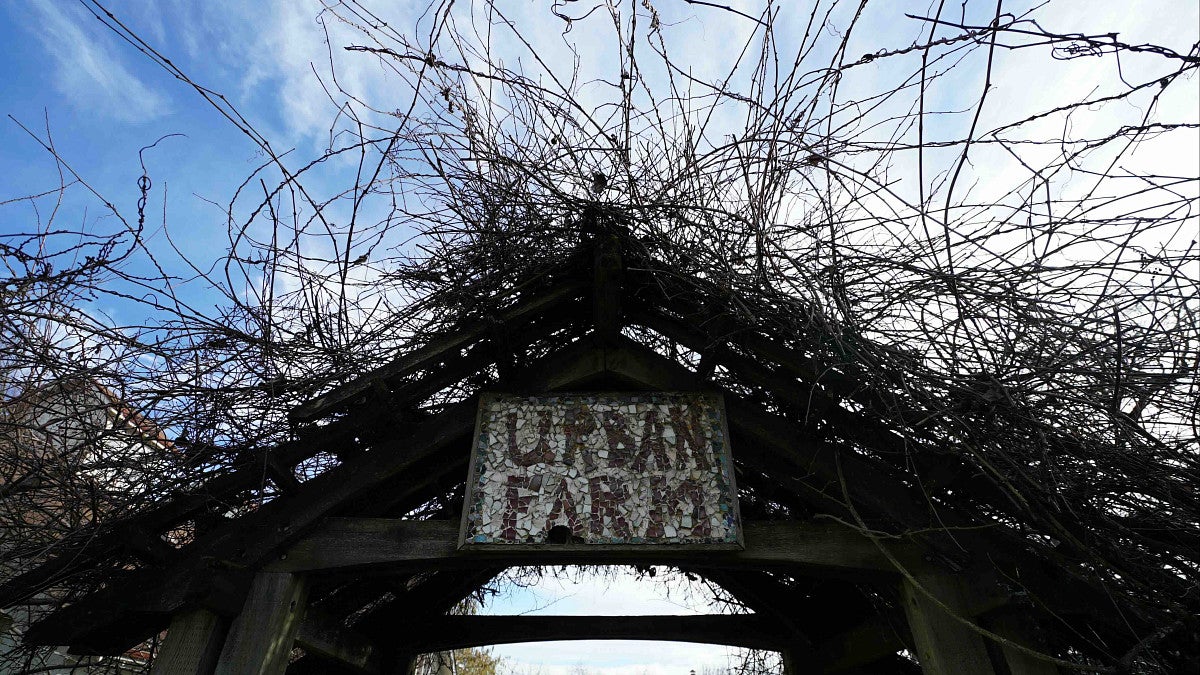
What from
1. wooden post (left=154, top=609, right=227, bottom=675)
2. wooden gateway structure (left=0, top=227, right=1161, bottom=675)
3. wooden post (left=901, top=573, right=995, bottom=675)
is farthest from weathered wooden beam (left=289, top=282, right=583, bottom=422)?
wooden post (left=901, top=573, right=995, bottom=675)

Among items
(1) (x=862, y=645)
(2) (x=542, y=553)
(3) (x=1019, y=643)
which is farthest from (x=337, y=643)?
(3) (x=1019, y=643)

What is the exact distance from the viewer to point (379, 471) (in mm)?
2779

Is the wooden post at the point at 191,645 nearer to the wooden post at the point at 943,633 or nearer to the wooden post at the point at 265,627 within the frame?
the wooden post at the point at 265,627

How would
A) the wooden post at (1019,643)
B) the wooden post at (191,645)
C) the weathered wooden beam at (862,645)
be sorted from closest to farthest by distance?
the wooden post at (1019,643)
the wooden post at (191,645)
the weathered wooden beam at (862,645)

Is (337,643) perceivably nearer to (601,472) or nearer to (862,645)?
(601,472)

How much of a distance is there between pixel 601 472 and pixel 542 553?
1.24 feet

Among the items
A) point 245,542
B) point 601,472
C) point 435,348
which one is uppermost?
point 435,348

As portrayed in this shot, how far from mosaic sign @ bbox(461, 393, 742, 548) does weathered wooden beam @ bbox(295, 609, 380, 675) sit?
1.33m

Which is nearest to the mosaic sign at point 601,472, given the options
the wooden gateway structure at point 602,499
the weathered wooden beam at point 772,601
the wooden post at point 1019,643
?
the wooden gateway structure at point 602,499

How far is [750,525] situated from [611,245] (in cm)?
122

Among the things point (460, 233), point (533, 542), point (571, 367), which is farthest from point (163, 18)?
point (533, 542)

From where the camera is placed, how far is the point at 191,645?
2512 millimetres

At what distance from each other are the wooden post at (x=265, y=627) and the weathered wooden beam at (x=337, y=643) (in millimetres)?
575

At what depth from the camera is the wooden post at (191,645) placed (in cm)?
247
